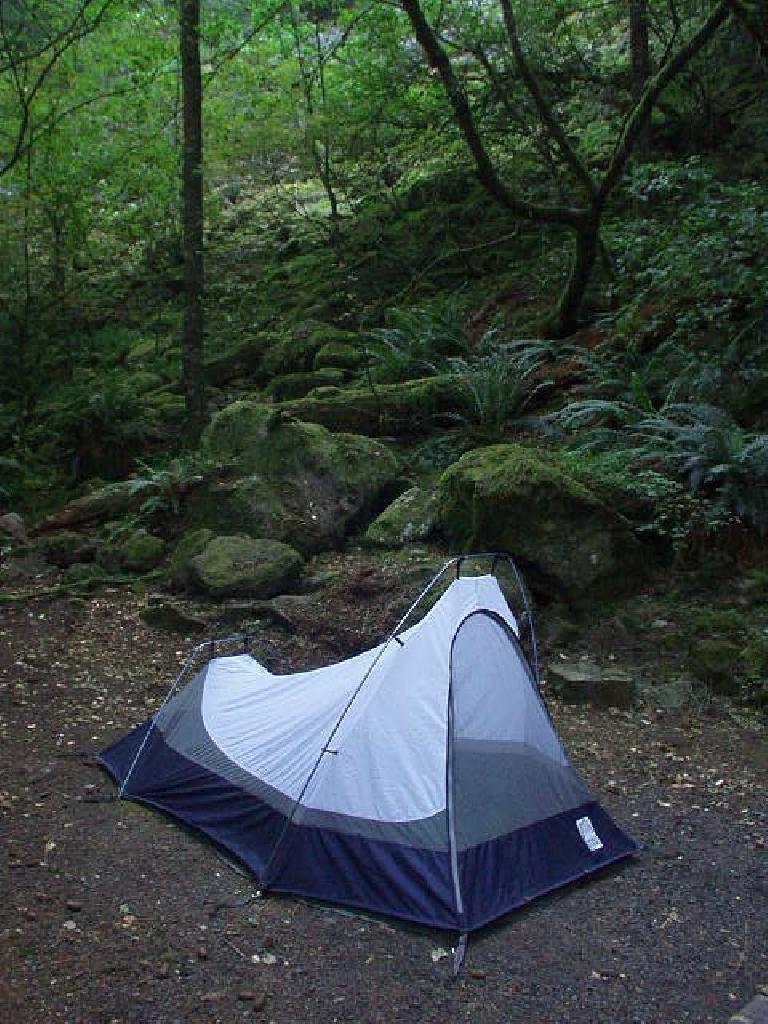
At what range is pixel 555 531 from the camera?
732 centimetres

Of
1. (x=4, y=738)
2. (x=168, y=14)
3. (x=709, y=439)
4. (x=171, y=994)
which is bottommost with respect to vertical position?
(x=171, y=994)

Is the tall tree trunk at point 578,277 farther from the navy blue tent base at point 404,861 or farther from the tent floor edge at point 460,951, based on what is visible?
the tent floor edge at point 460,951

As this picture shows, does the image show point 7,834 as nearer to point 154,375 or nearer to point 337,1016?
point 337,1016

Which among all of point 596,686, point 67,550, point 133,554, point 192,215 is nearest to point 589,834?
point 596,686

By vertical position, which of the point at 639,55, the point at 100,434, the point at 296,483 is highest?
the point at 639,55

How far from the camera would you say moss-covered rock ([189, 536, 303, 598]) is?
7.88 m

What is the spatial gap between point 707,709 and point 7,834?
4250 millimetres

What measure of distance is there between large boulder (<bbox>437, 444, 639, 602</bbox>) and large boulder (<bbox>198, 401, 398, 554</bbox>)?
1.82m

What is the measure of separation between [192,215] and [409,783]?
8.49 metres

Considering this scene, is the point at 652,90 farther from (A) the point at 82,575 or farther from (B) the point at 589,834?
Answer: (B) the point at 589,834

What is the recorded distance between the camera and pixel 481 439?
9.87m

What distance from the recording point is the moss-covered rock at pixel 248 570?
788cm

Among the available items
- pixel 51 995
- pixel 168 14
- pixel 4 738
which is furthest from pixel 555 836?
pixel 168 14

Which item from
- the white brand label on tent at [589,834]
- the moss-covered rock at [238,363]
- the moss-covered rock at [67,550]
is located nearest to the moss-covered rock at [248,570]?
the moss-covered rock at [67,550]
